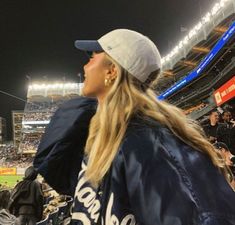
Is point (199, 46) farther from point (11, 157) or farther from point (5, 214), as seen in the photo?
point (5, 214)

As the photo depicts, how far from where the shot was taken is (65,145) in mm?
1445

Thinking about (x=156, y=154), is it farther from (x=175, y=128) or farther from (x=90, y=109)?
(x=90, y=109)

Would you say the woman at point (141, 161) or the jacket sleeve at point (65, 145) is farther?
the jacket sleeve at point (65, 145)

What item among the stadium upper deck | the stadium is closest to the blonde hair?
the stadium

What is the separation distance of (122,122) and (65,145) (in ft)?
1.11

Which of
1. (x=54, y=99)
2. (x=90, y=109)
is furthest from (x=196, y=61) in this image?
(x=90, y=109)

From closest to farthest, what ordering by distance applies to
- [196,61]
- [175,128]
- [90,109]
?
1. [175,128]
2. [90,109]
3. [196,61]

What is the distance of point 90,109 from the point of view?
150cm

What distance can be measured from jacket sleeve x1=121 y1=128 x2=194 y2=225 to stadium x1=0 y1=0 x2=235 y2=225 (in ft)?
23.0

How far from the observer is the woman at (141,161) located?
102 cm

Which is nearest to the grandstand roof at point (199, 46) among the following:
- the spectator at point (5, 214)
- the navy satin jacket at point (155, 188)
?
the spectator at point (5, 214)

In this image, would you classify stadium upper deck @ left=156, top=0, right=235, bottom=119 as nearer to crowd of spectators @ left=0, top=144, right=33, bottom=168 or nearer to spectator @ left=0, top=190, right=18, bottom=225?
spectator @ left=0, top=190, right=18, bottom=225

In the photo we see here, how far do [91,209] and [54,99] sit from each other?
58325 mm

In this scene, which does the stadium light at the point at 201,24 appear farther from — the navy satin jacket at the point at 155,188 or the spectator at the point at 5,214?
the navy satin jacket at the point at 155,188
